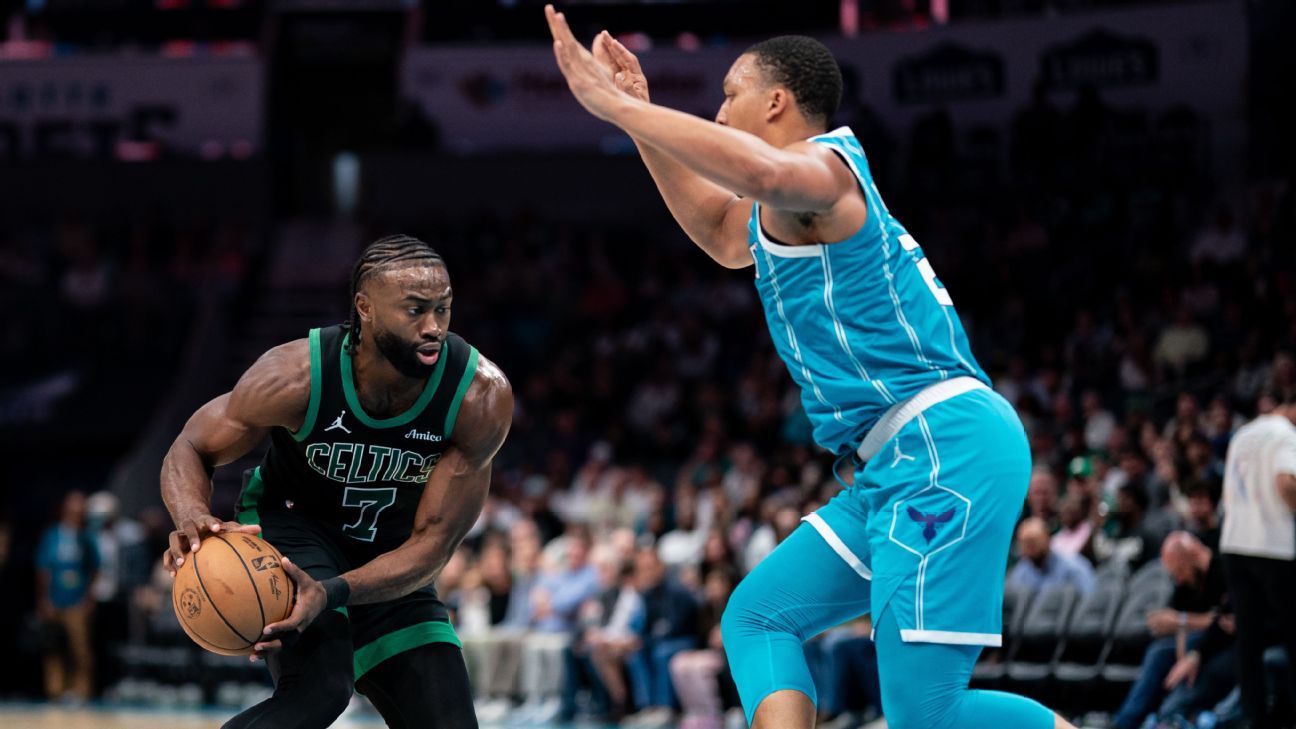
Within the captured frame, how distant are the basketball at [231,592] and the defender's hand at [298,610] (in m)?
0.02

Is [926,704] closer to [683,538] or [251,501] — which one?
[251,501]

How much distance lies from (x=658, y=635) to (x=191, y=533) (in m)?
8.32

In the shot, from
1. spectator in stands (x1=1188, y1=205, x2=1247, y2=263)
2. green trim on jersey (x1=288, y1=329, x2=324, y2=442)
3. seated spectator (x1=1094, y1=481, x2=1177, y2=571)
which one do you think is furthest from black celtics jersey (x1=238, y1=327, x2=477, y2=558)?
spectator in stands (x1=1188, y1=205, x2=1247, y2=263)

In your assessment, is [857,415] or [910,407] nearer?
[910,407]

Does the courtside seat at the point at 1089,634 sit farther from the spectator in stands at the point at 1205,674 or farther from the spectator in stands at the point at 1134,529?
the spectator in stands at the point at 1205,674

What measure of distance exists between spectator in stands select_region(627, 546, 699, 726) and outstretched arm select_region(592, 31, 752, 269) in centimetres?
777

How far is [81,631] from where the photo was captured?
1656 cm

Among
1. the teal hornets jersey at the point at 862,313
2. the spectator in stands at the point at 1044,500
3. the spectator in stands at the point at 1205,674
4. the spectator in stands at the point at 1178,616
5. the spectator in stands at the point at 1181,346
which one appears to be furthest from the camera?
the spectator in stands at the point at 1181,346

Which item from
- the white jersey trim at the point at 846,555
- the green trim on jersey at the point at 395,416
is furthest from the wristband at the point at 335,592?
the white jersey trim at the point at 846,555

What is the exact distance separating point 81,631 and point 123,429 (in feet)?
16.3

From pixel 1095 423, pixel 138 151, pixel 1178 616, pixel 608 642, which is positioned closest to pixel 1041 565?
pixel 1178 616

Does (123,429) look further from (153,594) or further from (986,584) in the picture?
(986,584)

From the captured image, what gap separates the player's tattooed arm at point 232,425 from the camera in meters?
4.52

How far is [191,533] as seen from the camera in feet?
14.4
